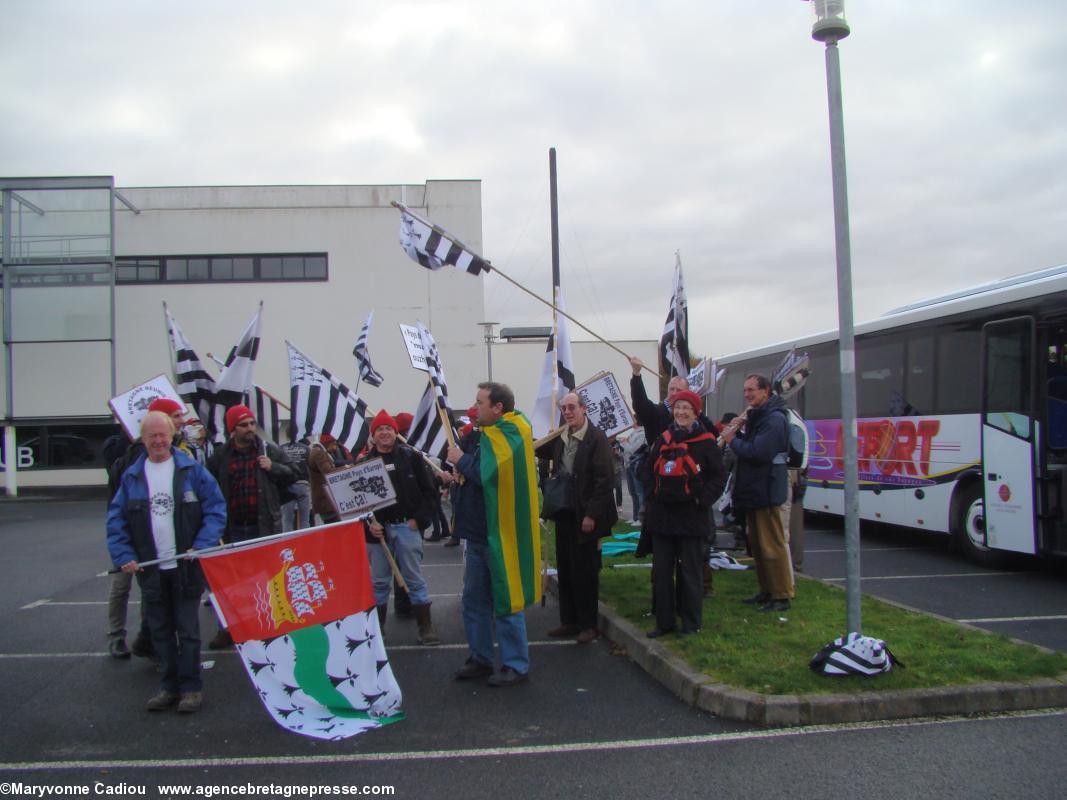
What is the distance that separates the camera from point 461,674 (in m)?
6.00

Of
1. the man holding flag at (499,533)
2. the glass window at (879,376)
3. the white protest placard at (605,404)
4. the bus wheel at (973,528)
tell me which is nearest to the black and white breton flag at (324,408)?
the white protest placard at (605,404)

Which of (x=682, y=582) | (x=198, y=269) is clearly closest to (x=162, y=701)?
(x=682, y=582)

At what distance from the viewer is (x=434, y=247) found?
8.21 meters

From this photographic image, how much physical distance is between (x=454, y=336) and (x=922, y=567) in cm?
1883

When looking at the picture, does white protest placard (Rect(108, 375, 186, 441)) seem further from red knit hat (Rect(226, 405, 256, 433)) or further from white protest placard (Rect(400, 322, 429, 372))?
white protest placard (Rect(400, 322, 429, 372))

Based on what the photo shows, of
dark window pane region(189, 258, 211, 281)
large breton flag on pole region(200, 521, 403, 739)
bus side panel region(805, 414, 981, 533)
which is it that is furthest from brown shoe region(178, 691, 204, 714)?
dark window pane region(189, 258, 211, 281)

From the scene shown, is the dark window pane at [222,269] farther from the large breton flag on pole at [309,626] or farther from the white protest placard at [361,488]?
the large breton flag on pole at [309,626]

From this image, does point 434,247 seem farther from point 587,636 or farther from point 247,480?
point 587,636

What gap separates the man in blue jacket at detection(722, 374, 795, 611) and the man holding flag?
7.43 feet

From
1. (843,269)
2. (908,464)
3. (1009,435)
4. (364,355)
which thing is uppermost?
(843,269)

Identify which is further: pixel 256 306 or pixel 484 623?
pixel 256 306

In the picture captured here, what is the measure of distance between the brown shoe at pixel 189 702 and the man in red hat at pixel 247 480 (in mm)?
1597

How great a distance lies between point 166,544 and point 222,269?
23726 millimetres

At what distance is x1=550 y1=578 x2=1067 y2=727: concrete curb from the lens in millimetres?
4938
